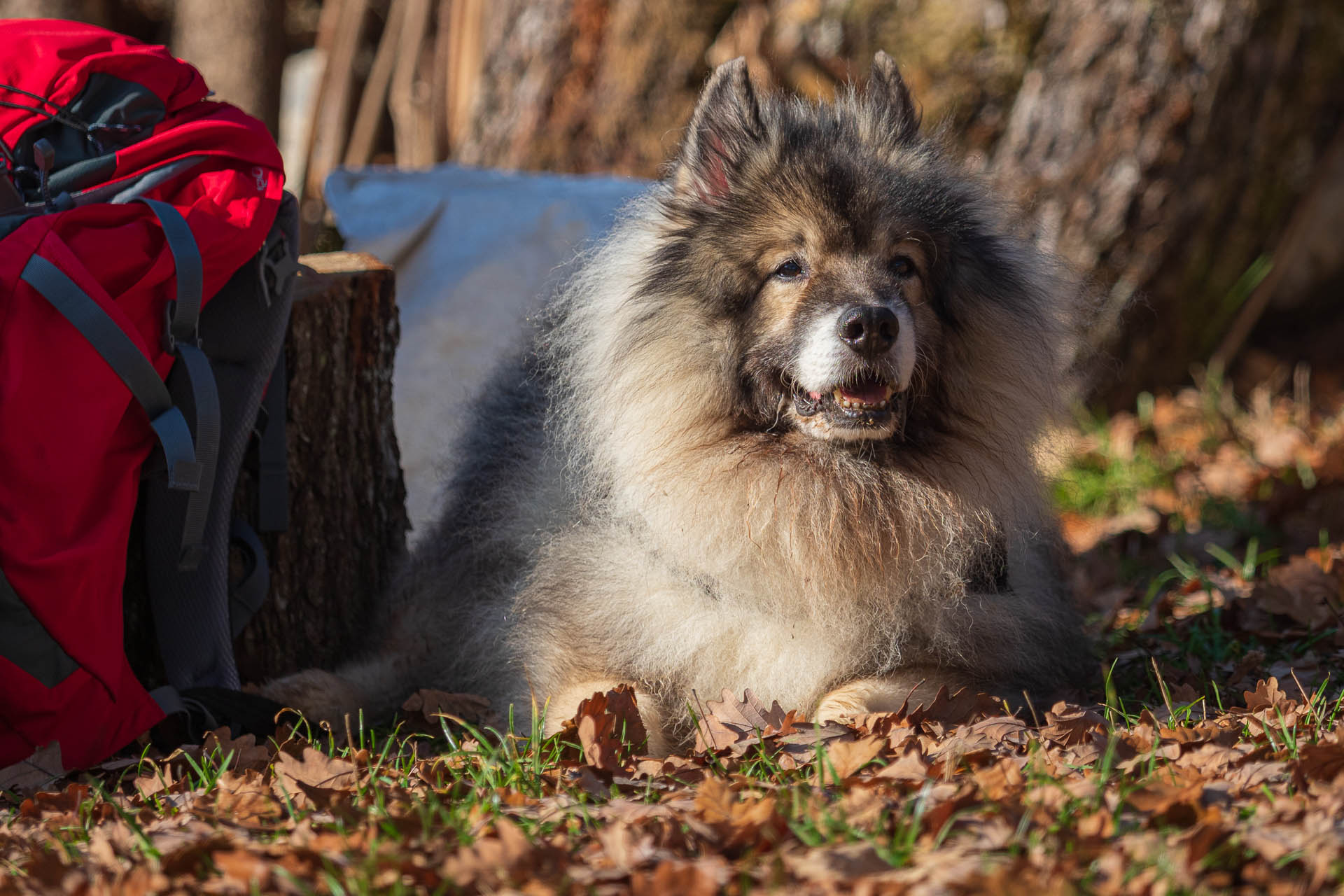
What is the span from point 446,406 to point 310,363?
1146mm

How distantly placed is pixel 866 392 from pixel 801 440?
0.22 metres

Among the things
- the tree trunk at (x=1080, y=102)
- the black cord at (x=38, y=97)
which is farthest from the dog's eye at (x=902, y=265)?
the tree trunk at (x=1080, y=102)

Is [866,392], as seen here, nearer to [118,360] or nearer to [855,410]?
[855,410]

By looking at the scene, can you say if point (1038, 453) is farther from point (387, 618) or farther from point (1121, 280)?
point (1121, 280)

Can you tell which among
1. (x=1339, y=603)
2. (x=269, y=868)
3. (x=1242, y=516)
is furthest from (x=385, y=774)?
(x=1242, y=516)

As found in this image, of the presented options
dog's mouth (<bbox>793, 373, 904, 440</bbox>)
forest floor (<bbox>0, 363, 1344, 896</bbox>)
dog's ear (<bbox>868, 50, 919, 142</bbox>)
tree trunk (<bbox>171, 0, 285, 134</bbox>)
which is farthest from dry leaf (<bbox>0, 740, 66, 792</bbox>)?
tree trunk (<bbox>171, 0, 285, 134</bbox>)

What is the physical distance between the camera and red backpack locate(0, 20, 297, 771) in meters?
2.54

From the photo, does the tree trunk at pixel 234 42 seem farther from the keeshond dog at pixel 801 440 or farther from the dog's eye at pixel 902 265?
the dog's eye at pixel 902 265

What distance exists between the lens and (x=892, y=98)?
10.4 feet

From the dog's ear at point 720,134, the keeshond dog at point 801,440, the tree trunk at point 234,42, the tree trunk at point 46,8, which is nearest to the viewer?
the keeshond dog at point 801,440

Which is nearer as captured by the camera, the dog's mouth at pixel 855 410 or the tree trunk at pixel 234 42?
the dog's mouth at pixel 855 410

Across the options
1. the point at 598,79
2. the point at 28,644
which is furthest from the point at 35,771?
the point at 598,79

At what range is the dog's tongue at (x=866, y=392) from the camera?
2.79 m

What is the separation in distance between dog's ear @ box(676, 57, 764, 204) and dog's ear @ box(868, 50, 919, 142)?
36 cm
